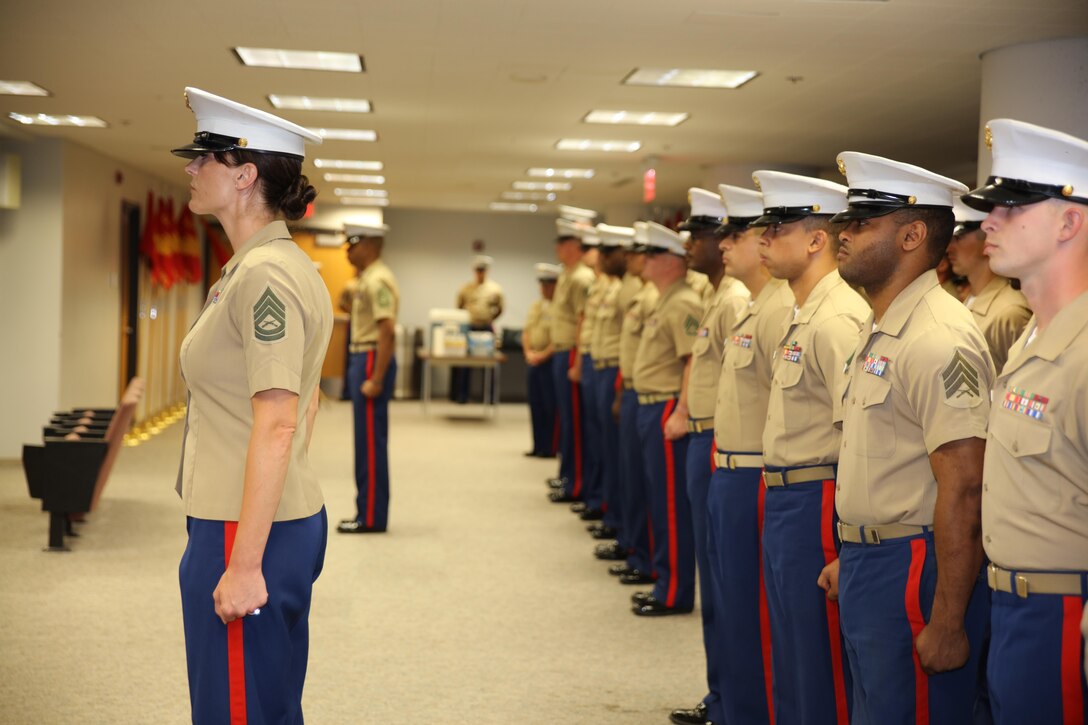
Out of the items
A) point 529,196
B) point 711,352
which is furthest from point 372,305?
point 529,196

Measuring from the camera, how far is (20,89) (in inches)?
308

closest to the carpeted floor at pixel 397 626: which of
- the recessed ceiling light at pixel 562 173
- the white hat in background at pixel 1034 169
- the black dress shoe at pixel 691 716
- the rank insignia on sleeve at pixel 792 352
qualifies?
the black dress shoe at pixel 691 716

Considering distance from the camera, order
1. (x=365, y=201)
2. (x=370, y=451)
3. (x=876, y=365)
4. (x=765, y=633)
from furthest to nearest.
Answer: (x=365, y=201) < (x=370, y=451) < (x=765, y=633) < (x=876, y=365)

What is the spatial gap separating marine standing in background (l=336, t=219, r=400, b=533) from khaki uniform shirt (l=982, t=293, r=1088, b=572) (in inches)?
189

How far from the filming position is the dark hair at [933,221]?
2.51 meters

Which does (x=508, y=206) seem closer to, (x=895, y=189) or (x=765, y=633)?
(x=765, y=633)

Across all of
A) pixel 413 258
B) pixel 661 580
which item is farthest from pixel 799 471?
pixel 413 258

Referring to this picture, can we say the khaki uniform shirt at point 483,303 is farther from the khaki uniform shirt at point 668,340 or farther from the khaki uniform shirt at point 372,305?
the khaki uniform shirt at point 668,340

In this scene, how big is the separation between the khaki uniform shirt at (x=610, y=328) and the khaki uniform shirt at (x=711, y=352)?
2.73 metres

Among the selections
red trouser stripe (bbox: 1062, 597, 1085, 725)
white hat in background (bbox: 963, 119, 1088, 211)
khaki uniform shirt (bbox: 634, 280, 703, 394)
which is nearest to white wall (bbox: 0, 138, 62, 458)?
khaki uniform shirt (bbox: 634, 280, 703, 394)

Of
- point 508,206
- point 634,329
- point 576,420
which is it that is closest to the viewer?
point 634,329

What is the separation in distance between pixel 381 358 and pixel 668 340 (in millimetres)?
1968

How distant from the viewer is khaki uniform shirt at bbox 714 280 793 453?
338 centimetres

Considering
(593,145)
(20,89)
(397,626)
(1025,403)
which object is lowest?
(397,626)
